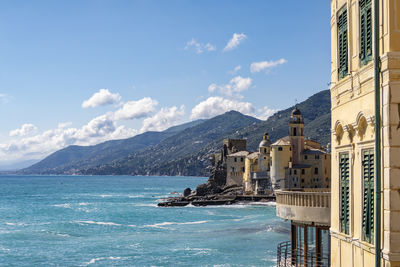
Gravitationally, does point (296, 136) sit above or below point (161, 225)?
above

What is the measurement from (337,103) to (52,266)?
125 feet

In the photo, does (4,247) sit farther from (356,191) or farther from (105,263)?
(356,191)

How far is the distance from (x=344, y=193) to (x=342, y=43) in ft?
11.7

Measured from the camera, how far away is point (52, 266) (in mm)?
45688

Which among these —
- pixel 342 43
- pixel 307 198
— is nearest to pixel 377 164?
pixel 342 43

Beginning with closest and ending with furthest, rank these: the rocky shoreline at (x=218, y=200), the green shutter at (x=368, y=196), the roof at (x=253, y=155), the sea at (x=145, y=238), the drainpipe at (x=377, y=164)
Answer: the drainpipe at (x=377, y=164) → the green shutter at (x=368, y=196) → the sea at (x=145, y=238) → the rocky shoreline at (x=218, y=200) → the roof at (x=253, y=155)

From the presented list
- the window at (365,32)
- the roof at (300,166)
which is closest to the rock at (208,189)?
the roof at (300,166)

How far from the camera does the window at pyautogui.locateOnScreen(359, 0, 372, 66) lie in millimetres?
10719

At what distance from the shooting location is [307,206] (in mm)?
18734

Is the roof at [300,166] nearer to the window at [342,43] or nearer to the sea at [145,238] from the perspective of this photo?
the sea at [145,238]

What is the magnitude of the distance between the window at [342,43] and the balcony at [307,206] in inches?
243

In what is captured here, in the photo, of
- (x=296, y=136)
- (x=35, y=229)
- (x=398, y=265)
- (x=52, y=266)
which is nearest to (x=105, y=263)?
(x=52, y=266)

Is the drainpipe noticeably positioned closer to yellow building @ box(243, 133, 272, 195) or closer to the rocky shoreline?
the rocky shoreline

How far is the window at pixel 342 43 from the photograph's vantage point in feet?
41.5
